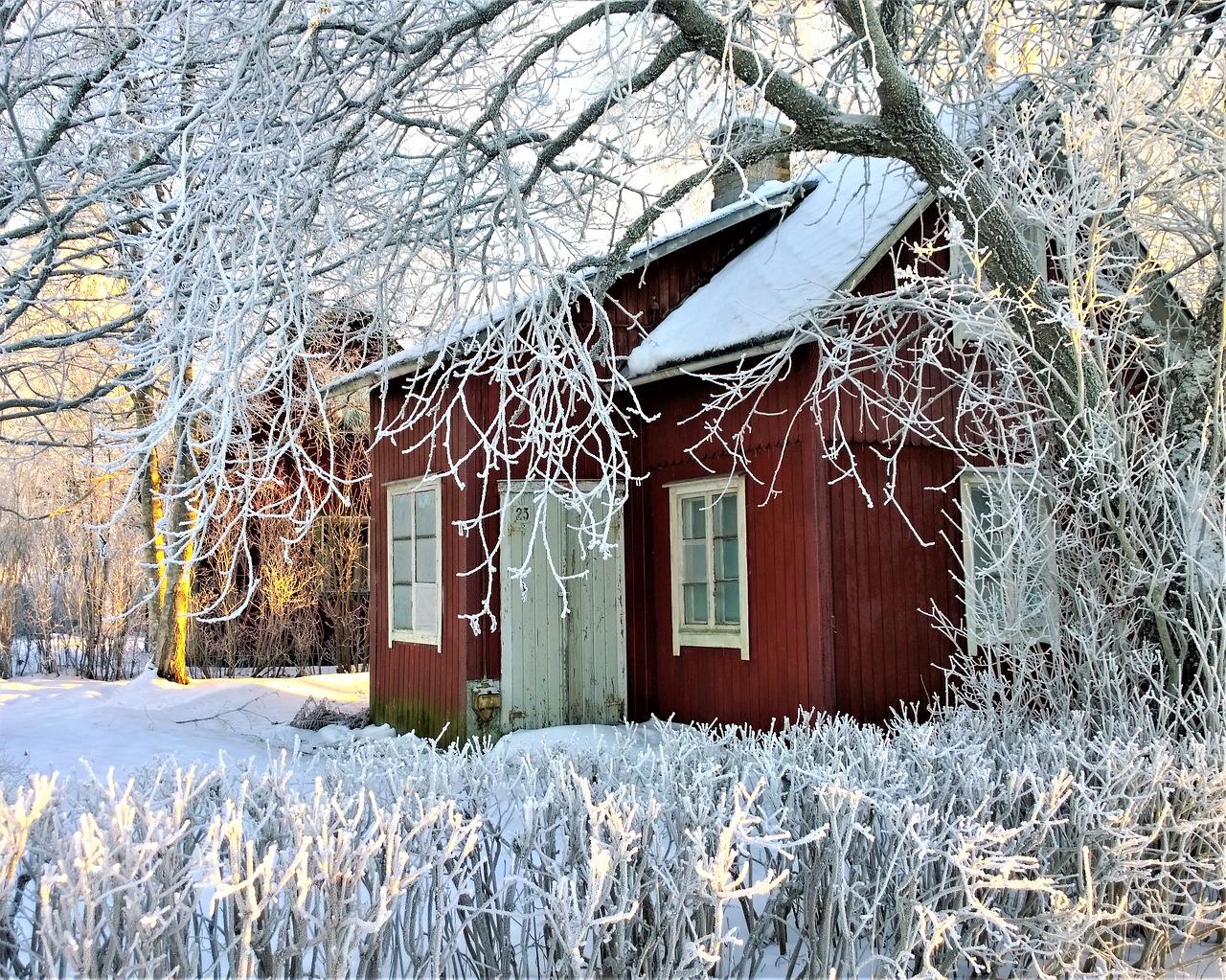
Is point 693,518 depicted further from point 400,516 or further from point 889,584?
point 400,516

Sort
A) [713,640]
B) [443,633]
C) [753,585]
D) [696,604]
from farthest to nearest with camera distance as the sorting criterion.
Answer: [443,633] < [696,604] < [713,640] < [753,585]

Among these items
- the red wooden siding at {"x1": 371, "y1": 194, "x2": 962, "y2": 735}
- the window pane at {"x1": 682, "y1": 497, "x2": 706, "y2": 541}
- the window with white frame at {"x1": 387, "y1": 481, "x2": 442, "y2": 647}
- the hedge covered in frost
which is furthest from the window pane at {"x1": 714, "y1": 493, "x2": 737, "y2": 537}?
the hedge covered in frost

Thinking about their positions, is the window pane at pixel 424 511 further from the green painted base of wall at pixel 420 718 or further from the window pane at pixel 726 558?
the window pane at pixel 726 558

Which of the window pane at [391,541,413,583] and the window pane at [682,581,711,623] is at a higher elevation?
the window pane at [391,541,413,583]

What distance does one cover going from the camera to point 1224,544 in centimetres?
552

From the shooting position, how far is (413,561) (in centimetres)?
1148

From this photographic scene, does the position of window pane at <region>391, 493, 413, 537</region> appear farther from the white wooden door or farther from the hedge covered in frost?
the hedge covered in frost

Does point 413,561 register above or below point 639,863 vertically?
above

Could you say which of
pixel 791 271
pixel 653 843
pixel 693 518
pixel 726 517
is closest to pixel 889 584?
pixel 726 517

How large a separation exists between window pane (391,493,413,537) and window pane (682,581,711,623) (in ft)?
10.7

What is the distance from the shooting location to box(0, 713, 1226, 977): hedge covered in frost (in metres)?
3.06

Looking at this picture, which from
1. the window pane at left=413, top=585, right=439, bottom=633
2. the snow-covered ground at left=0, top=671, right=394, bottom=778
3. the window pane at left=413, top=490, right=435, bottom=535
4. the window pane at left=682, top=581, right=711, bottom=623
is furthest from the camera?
the window pane at left=413, top=490, right=435, bottom=535

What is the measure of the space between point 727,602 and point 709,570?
34 cm

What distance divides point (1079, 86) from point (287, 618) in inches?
615
